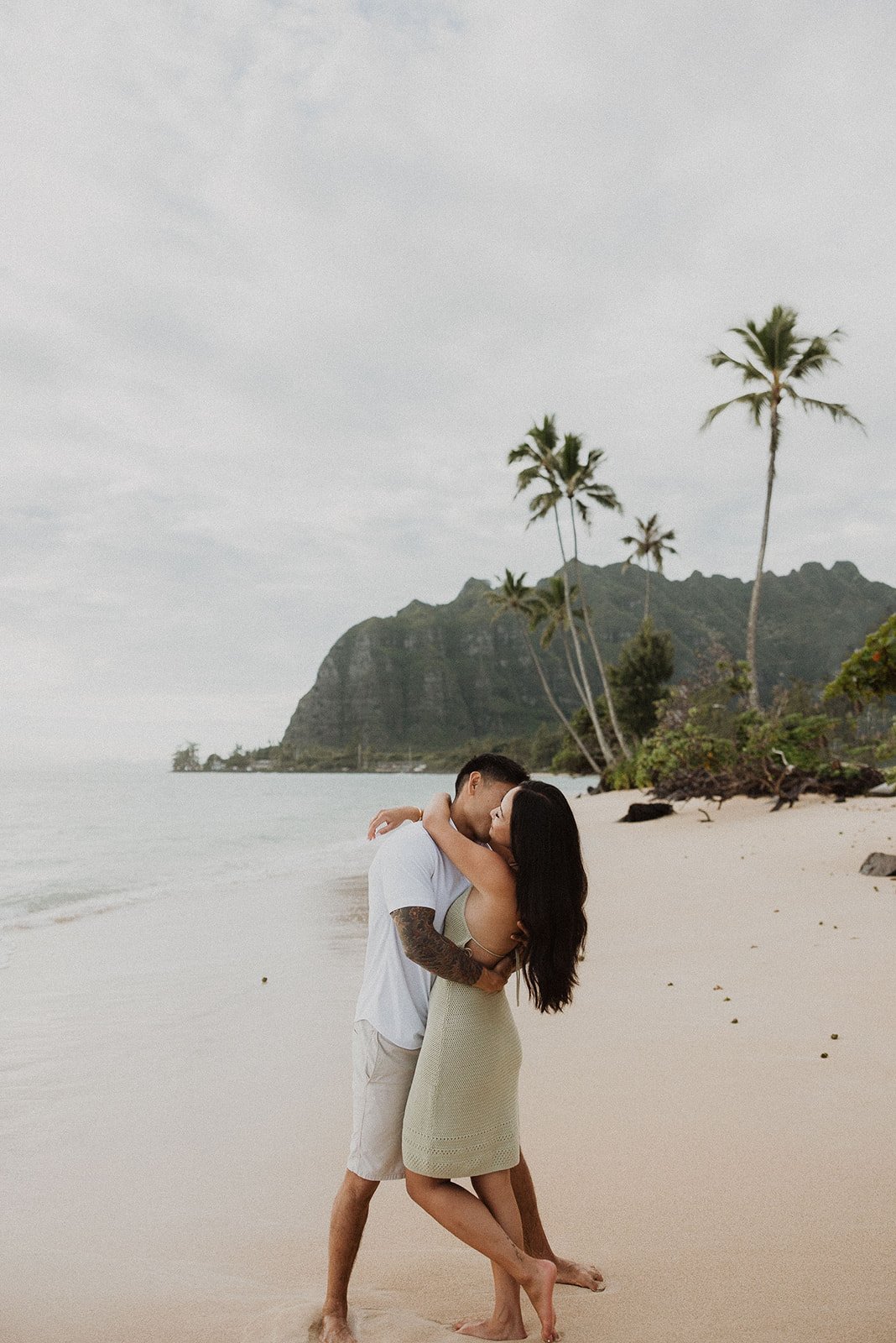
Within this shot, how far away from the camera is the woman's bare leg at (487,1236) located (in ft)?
8.02

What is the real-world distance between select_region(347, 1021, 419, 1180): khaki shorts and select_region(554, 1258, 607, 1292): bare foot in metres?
0.68

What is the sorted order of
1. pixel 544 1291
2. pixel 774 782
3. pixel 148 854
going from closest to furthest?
pixel 544 1291 → pixel 774 782 → pixel 148 854

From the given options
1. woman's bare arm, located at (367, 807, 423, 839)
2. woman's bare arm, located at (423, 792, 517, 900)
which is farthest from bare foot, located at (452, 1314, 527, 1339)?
woman's bare arm, located at (367, 807, 423, 839)

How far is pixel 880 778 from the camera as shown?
1875 centimetres

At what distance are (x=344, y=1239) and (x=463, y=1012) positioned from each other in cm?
78

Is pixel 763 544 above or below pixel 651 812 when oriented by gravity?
above

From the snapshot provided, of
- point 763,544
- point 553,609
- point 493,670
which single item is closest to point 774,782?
point 763,544

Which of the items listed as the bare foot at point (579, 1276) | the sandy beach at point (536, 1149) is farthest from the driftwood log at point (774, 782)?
the bare foot at point (579, 1276)

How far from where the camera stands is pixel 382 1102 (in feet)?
8.64

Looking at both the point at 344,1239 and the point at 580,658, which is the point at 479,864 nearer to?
the point at 344,1239

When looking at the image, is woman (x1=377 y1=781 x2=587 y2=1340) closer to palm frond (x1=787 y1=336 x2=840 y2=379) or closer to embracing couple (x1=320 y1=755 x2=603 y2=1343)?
embracing couple (x1=320 y1=755 x2=603 y2=1343)

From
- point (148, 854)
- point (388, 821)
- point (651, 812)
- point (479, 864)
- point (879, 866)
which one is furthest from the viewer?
point (148, 854)

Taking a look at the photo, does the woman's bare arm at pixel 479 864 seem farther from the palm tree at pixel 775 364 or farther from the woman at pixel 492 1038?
the palm tree at pixel 775 364

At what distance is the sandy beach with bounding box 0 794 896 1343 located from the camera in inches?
109
